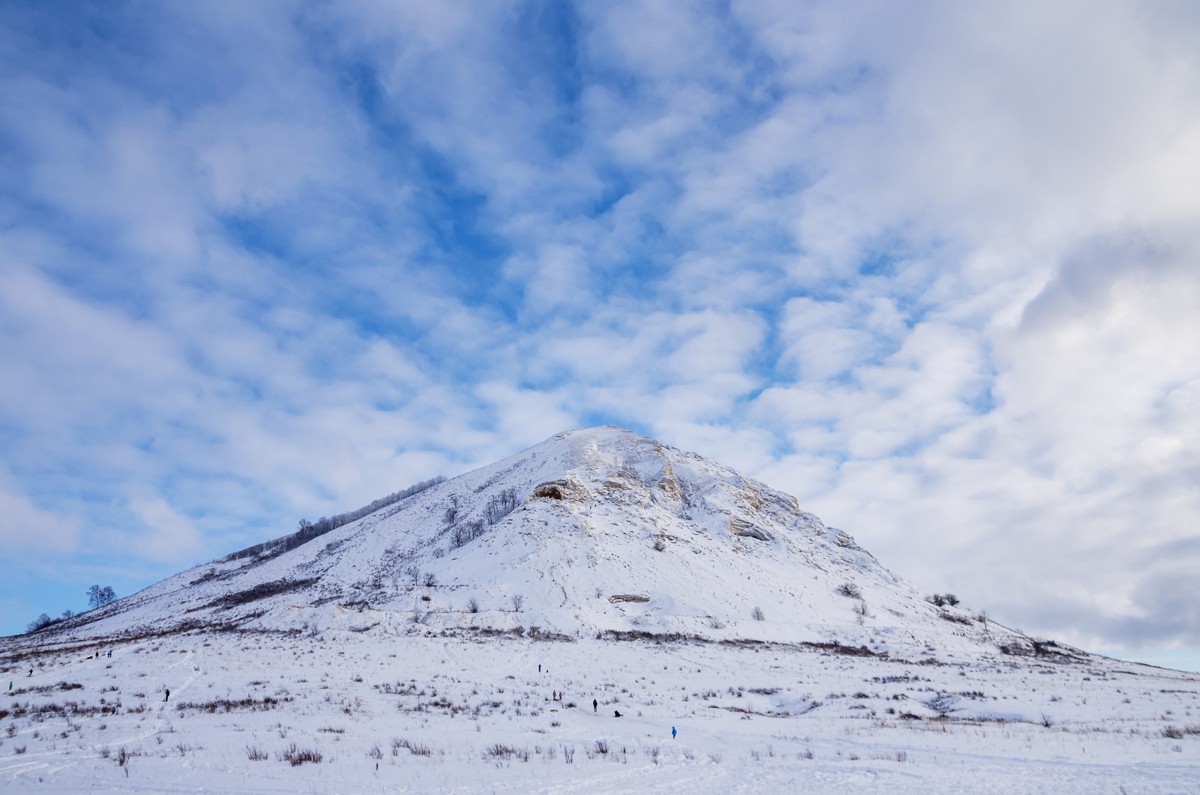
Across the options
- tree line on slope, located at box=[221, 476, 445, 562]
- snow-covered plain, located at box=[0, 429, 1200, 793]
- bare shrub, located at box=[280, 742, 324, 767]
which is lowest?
bare shrub, located at box=[280, 742, 324, 767]

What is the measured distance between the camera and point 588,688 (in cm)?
2730

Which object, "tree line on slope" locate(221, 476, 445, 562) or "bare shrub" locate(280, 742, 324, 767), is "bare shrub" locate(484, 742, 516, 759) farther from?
"tree line on slope" locate(221, 476, 445, 562)

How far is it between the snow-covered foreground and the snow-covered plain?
12 cm

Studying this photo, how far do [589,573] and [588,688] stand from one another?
37.8 m

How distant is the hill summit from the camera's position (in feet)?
176

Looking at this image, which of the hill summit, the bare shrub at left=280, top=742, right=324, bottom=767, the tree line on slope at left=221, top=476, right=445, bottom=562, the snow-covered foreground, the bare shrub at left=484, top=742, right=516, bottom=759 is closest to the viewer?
the snow-covered foreground

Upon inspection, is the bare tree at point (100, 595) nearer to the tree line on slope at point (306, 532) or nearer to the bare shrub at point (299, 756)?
the tree line on slope at point (306, 532)

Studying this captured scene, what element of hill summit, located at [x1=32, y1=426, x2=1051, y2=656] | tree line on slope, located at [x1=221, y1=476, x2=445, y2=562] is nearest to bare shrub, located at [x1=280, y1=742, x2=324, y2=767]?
hill summit, located at [x1=32, y1=426, x2=1051, y2=656]

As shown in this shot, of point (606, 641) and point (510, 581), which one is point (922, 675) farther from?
point (510, 581)

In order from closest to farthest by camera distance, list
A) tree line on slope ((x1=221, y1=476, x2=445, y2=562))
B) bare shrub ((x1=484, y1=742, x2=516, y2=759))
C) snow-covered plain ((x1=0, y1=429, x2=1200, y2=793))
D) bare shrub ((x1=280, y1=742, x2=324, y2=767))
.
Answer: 1. snow-covered plain ((x1=0, y1=429, x2=1200, y2=793))
2. bare shrub ((x1=280, y1=742, x2=324, y2=767))
3. bare shrub ((x1=484, y1=742, x2=516, y2=759))
4. tree line on slope ((x1=221, y1=476, x2=445, y2=562))

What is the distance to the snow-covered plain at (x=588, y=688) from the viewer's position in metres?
12.0

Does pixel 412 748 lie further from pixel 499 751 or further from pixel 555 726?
pixel 555 726

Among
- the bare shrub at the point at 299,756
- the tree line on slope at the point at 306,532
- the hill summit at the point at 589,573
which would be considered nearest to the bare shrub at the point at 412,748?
the bare shrub at the point at 299,756

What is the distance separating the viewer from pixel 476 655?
3556cm
